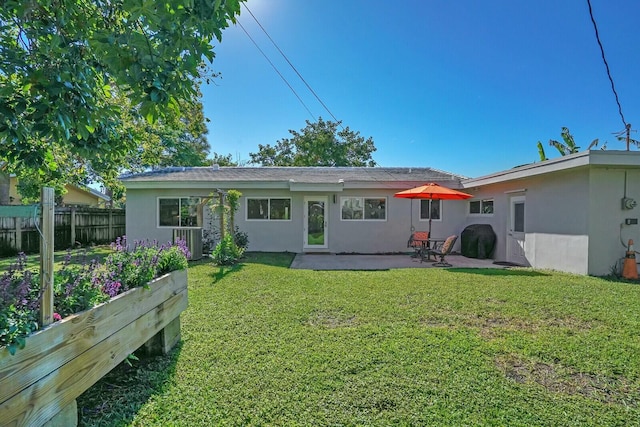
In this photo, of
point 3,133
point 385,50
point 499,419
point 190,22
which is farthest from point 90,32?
point 385,50

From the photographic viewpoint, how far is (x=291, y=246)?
12227mm

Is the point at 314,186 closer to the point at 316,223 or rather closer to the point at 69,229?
the point at 316,223

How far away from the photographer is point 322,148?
88.8 feet

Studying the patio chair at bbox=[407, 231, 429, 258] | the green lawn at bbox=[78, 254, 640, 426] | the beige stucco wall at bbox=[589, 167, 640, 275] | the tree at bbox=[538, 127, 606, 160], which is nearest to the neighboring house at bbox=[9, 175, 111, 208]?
the patio chair at bbox=[407, 231, 429, 258]

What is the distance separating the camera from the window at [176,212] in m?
12.2

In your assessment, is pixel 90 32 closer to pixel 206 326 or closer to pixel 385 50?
pixel 206 326

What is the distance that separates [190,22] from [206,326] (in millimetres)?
3643

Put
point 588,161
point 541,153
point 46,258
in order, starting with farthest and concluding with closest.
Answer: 1. point 541,153
2. point 588,161
3. point 46,258

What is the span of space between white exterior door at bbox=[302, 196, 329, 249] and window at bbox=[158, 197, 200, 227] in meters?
4.39

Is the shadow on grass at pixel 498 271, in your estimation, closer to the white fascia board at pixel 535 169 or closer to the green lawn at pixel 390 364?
the green lawn at pixel 390 364

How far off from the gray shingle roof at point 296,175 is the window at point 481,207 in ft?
3.65

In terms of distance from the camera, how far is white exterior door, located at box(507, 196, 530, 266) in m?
9.55

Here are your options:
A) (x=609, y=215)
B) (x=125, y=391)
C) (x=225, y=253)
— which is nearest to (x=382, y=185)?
(x=225, y=253)

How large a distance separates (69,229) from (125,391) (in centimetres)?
1479
